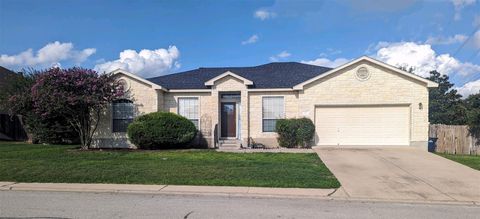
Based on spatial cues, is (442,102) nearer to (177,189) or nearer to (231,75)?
(231,75)

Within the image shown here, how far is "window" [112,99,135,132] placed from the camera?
68.9 ft

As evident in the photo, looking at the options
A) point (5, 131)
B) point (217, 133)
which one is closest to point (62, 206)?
point (217, 133)

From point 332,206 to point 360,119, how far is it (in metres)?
12.2

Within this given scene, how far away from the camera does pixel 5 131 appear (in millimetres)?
27375

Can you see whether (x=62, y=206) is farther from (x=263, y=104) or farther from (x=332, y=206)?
(x=263, y=104)

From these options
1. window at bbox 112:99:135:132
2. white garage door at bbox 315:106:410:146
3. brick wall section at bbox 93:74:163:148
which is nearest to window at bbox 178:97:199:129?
brick wall section at bbox 93:74:163:148

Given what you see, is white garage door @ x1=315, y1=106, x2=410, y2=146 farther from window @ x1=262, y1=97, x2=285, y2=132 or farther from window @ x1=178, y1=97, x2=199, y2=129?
window @ x1=178, y1=97, x2=199, y2=129

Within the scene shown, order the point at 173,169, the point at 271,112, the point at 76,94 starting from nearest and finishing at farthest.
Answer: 1. the point at 173,169
2. the point at 76,94
3. the point at 271,112

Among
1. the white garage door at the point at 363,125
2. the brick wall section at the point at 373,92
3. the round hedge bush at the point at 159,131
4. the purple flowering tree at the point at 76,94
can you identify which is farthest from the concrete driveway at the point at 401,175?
the purple flowering tree at the point at 76,94

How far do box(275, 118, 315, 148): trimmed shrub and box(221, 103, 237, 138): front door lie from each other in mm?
2548

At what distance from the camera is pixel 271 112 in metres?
20.7

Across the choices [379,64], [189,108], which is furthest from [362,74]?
[189,108]

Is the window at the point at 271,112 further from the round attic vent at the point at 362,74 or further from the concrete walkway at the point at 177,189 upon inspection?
the concrete walkway at the point at 177,189

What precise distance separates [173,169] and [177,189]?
8.96ft
